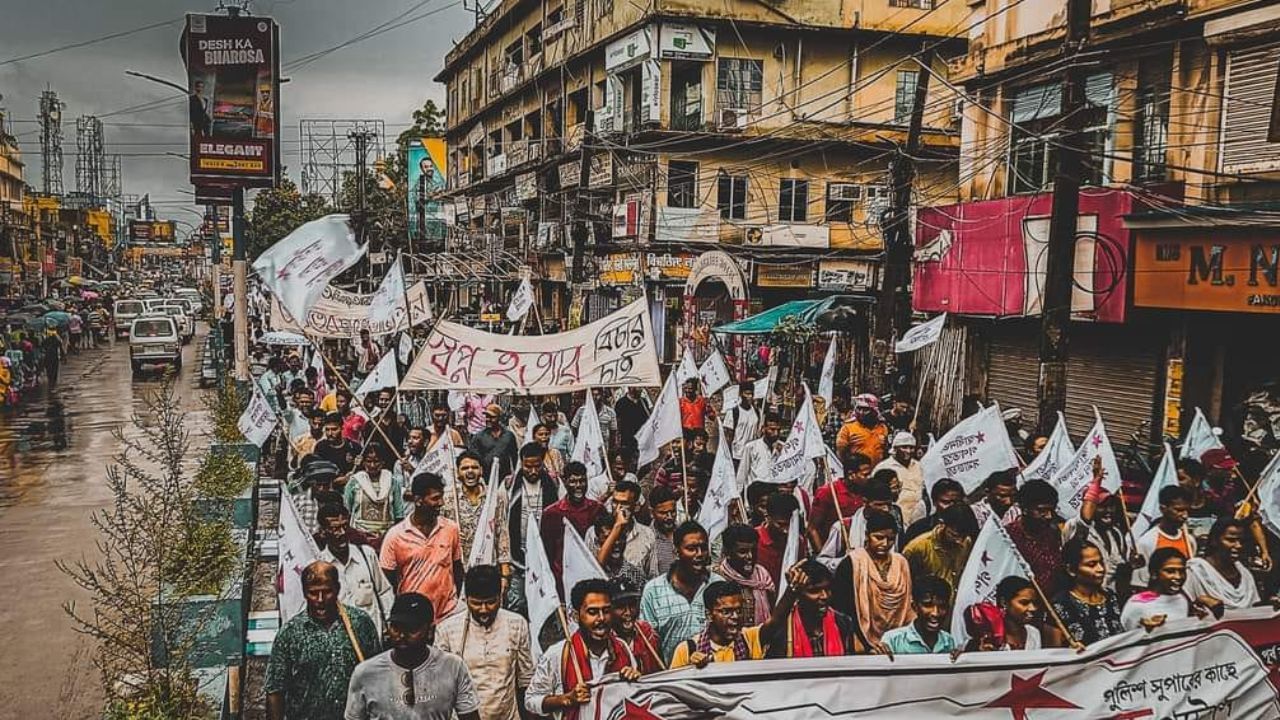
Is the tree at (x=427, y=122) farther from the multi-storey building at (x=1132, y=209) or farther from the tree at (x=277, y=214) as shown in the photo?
the multi-storey building at (x=1132, y=209)

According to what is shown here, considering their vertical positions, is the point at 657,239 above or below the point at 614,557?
above

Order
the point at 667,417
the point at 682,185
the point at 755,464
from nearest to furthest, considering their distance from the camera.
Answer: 1. the point at 755,464
2. the point at 667,417
3. the point at 682,185

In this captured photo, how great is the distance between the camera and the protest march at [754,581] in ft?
17.1

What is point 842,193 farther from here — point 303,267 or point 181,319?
point 181,319

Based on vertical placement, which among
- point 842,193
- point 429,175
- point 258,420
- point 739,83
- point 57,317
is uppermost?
point 739,83

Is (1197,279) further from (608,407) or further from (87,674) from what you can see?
(87,674)

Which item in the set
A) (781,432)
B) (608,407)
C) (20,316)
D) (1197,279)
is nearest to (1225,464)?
(781,432)

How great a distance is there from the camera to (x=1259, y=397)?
14156 millimetres

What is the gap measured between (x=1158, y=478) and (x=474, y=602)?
5409 mm

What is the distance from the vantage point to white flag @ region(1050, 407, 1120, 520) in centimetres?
849

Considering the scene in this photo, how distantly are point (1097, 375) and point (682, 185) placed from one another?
17.2 metres

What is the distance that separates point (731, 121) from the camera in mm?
31953

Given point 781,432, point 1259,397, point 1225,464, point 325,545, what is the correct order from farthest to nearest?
1. point 1259,397
2. point 781,432
3. point 1225,464
4. point 325,545

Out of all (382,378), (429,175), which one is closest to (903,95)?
(382,378)
